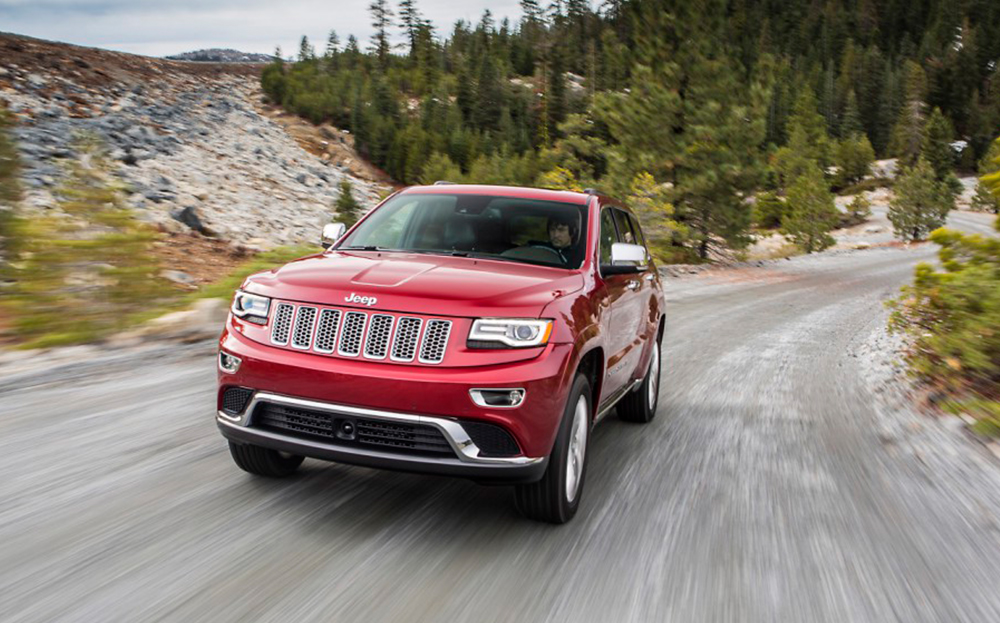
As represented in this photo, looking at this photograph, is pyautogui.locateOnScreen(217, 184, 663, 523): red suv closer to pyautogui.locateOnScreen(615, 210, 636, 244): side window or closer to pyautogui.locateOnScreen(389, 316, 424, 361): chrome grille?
pyautogui.locateOnScreen(389, 316, 424, 361): chrome grille

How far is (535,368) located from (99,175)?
7075 millimetres

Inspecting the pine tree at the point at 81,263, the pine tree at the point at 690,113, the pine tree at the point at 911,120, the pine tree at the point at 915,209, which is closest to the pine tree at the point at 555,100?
the pine tree at the point at 915,209

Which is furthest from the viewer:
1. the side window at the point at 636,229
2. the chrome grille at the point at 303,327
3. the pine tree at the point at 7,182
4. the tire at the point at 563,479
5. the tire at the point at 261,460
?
the pine tree at the point at 7,182

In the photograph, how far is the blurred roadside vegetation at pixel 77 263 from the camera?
8.55 m

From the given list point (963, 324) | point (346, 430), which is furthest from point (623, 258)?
point (963, 324)

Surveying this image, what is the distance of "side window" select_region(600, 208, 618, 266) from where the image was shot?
525 cm

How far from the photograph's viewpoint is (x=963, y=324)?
752cm

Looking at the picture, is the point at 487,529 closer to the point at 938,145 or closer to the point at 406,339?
the point at 406,339

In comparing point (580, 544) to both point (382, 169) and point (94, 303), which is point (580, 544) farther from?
point (382, 169)

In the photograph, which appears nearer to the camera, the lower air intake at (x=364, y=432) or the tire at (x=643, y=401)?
the lower air intake at (x=364, y=432)

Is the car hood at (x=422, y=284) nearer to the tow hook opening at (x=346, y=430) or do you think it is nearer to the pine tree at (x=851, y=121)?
the tow hook opening at (x=346, y=430)

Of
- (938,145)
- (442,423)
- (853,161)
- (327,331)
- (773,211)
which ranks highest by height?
(938,145)

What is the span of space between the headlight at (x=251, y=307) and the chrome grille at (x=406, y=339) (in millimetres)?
730

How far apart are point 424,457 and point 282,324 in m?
0.94
